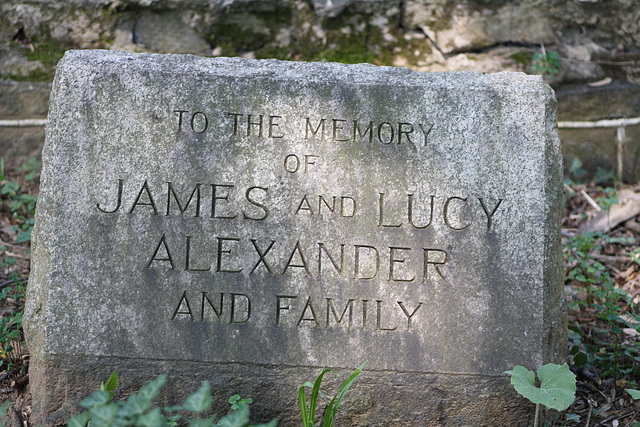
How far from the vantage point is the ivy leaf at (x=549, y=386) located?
6.01ft

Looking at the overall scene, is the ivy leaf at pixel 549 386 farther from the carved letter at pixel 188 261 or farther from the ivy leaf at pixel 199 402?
the carved letter at pixel 188 261

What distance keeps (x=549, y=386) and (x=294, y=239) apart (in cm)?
101

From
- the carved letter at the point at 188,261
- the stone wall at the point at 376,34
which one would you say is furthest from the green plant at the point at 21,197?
the carved letter at the point at 188,261

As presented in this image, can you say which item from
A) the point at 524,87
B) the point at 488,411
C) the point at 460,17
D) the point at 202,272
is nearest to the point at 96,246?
the point at 202,272

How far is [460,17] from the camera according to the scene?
392cm

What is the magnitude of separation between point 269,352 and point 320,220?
530 mm

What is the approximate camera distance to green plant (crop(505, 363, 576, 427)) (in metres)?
1.83

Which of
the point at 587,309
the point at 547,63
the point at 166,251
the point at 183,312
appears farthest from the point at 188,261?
the point at 547,63

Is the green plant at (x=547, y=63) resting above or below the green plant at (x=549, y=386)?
above

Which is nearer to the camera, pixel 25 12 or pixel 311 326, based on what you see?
pixel 311 326

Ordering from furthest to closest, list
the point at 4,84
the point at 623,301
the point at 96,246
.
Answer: the point at 4,84 < the point at 623,301 < the point at 96,246

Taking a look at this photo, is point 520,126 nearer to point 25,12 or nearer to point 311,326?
point 311,326

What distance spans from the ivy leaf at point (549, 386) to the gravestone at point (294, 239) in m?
0.21

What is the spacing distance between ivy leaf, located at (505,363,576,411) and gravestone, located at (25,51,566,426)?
205mm
